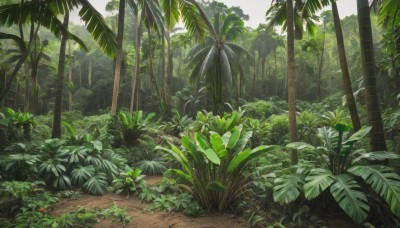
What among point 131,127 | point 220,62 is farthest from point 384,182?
point 220,62

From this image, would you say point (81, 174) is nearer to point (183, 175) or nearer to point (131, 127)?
point (183, 175)

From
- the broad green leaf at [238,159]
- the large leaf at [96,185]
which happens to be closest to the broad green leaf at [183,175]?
the broad green leaf at [238,159]

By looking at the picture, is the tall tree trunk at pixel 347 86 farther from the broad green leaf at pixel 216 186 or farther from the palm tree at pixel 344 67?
the broad green leaf at pixel 216 186

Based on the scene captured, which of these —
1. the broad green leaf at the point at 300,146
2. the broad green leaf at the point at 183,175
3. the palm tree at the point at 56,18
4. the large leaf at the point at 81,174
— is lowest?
the large leaf at the point at 81,174

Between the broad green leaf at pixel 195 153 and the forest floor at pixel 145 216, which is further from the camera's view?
the broad green leaf at pixel 195 153

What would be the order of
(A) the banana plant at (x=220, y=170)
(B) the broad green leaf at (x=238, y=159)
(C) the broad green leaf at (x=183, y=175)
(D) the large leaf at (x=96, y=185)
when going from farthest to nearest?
(D) the large leaf at (x=96, y=185) → (C) the broad green leaf at (x=183, y=175) → (A) the banana plant at (x=220, y=170) → (B) the broad green leaf at (x=238, y=159)

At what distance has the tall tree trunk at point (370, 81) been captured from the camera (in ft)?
13.5

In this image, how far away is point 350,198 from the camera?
329cm

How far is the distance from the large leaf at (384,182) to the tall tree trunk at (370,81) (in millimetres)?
623

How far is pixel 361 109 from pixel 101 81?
2319 centimetres

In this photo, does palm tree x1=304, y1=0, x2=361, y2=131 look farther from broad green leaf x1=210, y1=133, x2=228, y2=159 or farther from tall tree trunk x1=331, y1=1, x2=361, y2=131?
broad green leaf x1=210, y1=133, x2=228, y2=159

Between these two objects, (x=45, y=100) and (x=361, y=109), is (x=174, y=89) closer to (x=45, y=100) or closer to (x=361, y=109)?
(x=45, y=100)

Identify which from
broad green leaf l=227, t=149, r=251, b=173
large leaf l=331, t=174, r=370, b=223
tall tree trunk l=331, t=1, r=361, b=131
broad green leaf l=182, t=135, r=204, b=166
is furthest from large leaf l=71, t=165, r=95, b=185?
tall tree trunk l=331, t=1, r=361, b=131

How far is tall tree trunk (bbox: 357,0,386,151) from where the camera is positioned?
411 cm
